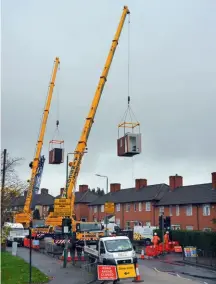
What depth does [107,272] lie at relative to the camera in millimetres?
18391

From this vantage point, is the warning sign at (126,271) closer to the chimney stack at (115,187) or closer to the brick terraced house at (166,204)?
the brick terraced house at (166,204)

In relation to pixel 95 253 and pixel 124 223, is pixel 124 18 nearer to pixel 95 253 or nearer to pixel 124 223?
pixel 95 253

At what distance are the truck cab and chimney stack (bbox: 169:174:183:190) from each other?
4077 centimetres

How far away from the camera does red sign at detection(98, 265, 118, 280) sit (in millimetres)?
18188

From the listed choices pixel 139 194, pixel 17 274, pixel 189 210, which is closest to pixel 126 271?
pixel 17 274

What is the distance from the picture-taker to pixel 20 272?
21984mm

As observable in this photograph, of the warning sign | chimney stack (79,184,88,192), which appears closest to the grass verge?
the warning sign

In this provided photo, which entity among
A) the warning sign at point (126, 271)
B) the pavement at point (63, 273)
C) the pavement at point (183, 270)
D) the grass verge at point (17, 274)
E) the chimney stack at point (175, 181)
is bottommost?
the pavement at point (183, 270)

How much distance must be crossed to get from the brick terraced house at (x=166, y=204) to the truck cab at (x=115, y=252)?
86.3ft

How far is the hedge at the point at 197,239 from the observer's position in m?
33.7

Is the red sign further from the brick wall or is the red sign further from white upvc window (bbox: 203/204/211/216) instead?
white upvc window (bbox: 203/204/211/216)

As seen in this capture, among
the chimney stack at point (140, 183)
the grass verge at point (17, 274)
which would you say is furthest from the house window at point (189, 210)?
the grass verge at point (17, 274)

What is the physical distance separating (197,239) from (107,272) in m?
20.2

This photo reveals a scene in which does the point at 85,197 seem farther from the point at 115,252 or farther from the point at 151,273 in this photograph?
the point at 115,252
